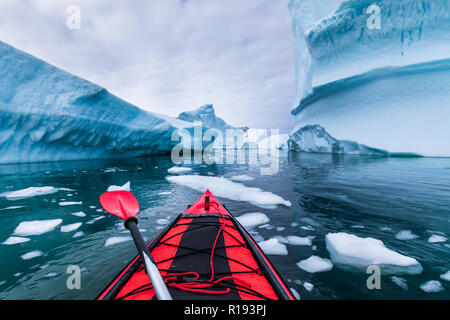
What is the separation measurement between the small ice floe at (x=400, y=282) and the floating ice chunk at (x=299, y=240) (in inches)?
28.7

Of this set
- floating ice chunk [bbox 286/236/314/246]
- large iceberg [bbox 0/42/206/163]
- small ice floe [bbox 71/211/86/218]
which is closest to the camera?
floating ice chunk [bbox 286/236/314/246]

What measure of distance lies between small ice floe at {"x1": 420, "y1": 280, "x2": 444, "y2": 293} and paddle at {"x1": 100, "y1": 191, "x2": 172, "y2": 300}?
6.52 feet

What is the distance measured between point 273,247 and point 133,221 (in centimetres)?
151

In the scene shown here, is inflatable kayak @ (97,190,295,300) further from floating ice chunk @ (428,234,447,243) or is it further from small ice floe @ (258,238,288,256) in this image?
floating ice chunk @ (428,234,447,243)

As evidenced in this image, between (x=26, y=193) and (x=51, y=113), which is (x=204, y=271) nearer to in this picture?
(x=26, y=193)

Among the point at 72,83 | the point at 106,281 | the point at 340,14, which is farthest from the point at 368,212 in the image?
the point at 340,14

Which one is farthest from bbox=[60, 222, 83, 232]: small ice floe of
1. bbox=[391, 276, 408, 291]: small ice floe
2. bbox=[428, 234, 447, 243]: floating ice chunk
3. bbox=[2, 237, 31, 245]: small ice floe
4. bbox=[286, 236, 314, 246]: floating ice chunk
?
bbox=[428, 234, 447, 243]: floating ice chunk

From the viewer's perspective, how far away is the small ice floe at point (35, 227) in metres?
2.39

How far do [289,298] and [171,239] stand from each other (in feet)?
4.15

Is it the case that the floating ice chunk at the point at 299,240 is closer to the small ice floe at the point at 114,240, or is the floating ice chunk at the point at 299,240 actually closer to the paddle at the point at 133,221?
the paddle at the point at 133,221

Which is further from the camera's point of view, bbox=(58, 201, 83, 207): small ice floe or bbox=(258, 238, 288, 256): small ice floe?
bbox=(58, 201, 83, 207): small ice floe

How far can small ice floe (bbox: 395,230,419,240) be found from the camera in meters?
2.17
